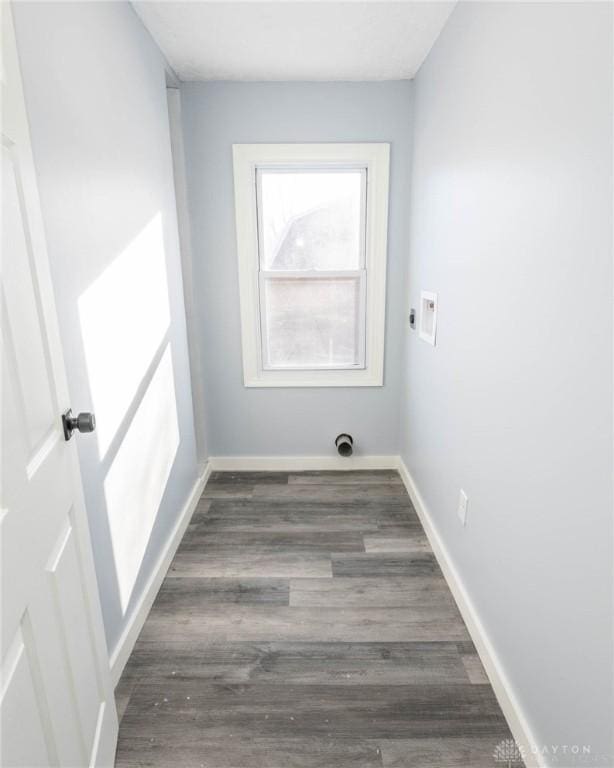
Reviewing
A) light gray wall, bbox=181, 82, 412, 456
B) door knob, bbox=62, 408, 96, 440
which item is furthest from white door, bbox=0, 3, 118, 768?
light gray wall, bbox=181, 82, 412, 456

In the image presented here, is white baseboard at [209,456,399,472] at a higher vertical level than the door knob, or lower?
lower

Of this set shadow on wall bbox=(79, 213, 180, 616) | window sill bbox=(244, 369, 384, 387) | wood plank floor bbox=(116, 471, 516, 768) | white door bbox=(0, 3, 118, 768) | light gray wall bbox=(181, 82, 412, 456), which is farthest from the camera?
window sill bbox=(244, 369, 384, 387)

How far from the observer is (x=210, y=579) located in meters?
1.96

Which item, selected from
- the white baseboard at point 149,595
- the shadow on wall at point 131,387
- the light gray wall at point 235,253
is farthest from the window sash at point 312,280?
the white baseboard at point 149,595

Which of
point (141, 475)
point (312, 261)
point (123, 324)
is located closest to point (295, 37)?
point (312, 261)

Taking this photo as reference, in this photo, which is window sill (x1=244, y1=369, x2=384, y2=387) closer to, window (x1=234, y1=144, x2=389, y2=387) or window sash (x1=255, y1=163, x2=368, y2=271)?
window (x1=234, y1=144, x2=389, y2=387)

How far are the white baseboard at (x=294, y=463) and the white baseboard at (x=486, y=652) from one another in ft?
2.23

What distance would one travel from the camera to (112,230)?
4.93 feet

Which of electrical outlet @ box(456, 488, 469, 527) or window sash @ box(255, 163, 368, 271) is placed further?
window sash @ box(255, 163, 368, 271)

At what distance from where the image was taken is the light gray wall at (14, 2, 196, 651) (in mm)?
1154

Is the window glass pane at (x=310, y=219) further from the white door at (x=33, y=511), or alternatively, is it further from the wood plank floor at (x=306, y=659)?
the white door at (x=33, y=511)

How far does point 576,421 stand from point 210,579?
1677 millimetres

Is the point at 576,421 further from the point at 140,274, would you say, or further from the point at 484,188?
the point at 140,274

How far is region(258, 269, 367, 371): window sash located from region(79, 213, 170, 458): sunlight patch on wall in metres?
0.78
